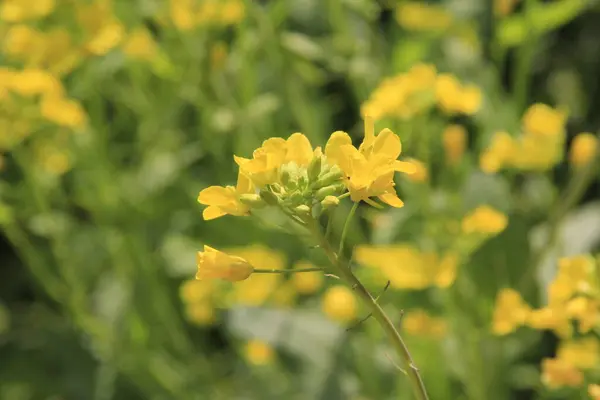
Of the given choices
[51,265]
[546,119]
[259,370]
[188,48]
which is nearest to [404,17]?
[188,48]

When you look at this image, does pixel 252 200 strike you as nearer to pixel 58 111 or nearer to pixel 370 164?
pixel 370 164

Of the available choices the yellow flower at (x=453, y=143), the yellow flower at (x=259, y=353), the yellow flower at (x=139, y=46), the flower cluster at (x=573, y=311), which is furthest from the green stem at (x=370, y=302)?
the yellow flower at (x=139, y=46)

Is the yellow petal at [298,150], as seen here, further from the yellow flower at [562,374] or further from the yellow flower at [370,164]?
the yellow flower at [562,374]

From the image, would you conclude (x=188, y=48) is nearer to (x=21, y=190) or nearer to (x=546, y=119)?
(x=21, y=190)

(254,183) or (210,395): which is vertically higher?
(254,183)

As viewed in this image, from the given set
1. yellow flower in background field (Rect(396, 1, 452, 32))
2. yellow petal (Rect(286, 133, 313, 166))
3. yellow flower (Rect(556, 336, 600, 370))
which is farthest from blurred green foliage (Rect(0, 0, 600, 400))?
yellow petal (Rect(286, 133, 313, 166))

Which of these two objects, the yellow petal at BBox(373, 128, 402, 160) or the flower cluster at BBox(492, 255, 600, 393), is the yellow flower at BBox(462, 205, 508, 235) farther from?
the yellow petal at BBox(373, 128, 402, 160)

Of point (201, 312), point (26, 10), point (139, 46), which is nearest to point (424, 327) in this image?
point (201, 312)
